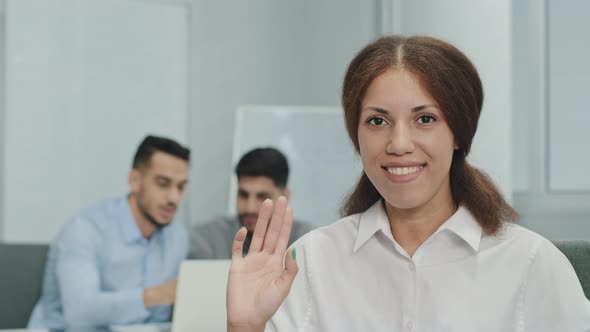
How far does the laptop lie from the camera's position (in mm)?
2012

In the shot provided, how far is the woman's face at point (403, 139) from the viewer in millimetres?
1387

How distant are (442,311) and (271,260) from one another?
32 cm

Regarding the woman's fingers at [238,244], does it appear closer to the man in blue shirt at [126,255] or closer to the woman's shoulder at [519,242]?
the woman's shoulder at [519,242]

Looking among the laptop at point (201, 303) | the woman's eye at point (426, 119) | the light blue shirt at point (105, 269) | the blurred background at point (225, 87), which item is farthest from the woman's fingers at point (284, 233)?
the blurred background at point (225, 87)

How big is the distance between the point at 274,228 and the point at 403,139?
0.90ft

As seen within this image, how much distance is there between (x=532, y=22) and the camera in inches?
157

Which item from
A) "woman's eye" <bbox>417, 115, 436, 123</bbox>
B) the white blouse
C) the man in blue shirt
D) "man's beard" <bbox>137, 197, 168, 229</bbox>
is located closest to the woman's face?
"woman's eye" <bbox>417, 115, 436, 123</bbox>

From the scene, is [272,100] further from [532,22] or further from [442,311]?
[442,311]

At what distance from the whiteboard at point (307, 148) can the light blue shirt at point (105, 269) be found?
1486mm

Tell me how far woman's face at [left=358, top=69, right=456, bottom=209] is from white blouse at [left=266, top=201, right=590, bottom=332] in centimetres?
10

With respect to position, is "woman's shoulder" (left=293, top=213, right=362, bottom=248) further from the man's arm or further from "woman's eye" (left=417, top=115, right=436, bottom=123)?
the man's arm

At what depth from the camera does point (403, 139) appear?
1.37 m

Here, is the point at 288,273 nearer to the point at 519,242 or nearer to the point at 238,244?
the point at 238,244

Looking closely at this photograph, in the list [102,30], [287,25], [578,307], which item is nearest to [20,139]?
[102,30]
